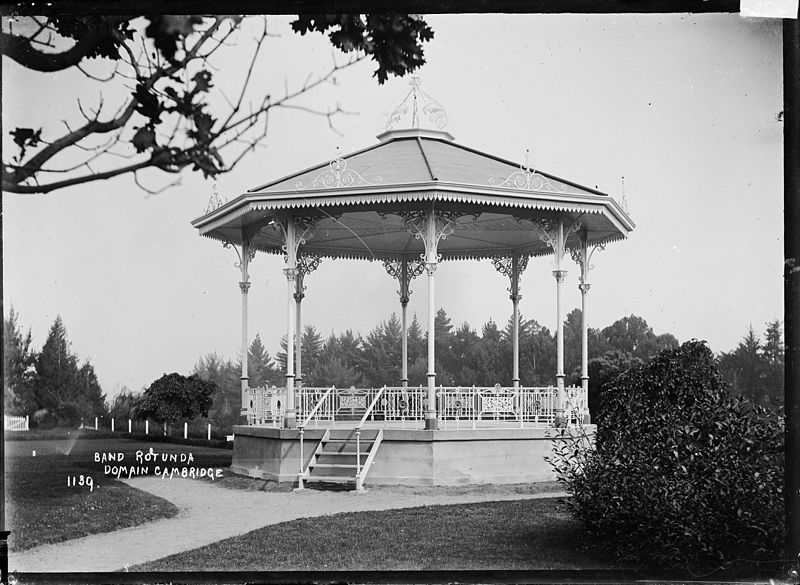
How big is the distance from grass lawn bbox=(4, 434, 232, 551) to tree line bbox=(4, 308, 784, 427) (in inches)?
31.2

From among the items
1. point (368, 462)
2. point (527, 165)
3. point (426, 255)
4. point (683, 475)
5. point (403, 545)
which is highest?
point (527, 165)

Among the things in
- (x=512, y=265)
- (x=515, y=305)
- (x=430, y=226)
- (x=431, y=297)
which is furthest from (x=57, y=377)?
(x=512, y=265)

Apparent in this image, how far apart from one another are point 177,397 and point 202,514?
5.05 m

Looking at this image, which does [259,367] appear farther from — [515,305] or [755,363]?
[755,363]

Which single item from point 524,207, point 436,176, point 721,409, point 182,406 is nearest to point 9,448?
point 182,406

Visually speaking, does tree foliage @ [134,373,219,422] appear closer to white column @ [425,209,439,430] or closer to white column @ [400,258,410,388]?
white column @ [400,258,410,388]

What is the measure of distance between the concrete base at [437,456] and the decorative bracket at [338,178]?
3.50 meters

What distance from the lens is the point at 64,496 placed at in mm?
10992

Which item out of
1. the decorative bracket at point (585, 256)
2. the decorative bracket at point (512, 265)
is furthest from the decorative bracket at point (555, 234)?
the decorative bracket at point (512, 265)

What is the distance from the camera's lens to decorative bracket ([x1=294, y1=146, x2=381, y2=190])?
41.1 feet

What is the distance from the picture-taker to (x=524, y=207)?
512 inches

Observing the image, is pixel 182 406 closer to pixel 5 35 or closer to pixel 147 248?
pixel 147 248

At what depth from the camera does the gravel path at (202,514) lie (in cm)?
887

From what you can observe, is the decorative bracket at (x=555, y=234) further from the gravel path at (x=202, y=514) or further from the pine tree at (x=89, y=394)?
the pine tree at (x=89, y=394)
